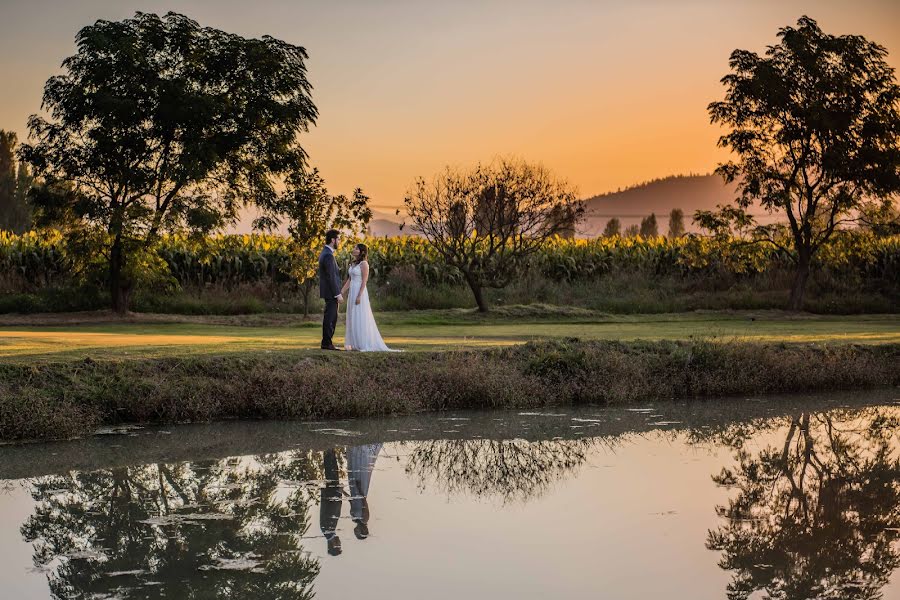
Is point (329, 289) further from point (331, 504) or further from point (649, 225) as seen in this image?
point (649, 225)

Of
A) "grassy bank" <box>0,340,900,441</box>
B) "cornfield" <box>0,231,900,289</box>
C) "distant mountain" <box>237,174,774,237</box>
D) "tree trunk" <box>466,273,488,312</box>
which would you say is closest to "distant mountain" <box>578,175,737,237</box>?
"distant mountain" <box>237,174,774,237</box>

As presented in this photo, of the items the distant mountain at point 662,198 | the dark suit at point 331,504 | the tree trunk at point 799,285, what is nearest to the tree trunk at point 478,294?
the tree trunk at point 799,285

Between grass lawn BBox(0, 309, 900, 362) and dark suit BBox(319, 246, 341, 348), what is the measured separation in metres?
0.50

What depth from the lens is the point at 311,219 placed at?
1209 inches

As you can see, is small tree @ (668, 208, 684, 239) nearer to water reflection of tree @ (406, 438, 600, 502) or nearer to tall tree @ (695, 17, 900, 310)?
tall tree @ (695, 17, 900, 310)

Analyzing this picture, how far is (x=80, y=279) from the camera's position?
31547 millimetres

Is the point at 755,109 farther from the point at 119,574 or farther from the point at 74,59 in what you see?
the point at 119,574

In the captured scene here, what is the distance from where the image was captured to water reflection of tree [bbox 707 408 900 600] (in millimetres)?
7820

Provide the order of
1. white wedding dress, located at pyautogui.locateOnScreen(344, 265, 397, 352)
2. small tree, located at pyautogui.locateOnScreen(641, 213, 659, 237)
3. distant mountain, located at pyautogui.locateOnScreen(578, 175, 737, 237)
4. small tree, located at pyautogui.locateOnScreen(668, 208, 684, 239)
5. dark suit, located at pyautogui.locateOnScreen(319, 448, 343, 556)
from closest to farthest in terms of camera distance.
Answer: dark suit, located at pyautogui.locateOnScreen(319, 448, 343, 556) → white wedding dress, located at pyautogui.locateOnScreen(344, 265, 397, 352) → small tree, located at pyautogui.locateOnScreen(668, 208, 684, 239) → small tree, located at pyautogui.locateOnScreen(641, 213, 659, 237) → distant mountain, located at pyautogui.locateOnScreen(578, 175, 737, 237)

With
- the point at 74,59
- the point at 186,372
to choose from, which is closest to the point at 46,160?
the point at 74,59

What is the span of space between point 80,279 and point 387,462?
21517 mm

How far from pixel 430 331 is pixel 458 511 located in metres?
17.1

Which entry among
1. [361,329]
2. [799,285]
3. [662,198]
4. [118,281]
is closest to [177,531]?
[361,329]

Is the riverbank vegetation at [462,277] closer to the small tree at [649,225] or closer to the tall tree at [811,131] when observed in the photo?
the tall tree at [811,131]
